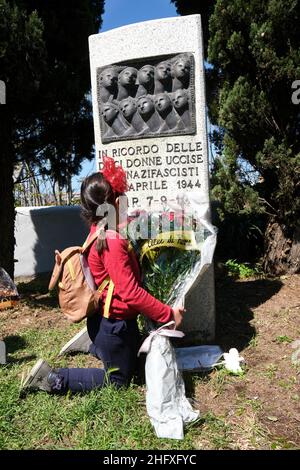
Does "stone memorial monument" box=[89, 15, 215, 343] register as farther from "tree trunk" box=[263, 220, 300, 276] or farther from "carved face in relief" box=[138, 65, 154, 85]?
"tree trunk" box=[263, 220, 300, 276]

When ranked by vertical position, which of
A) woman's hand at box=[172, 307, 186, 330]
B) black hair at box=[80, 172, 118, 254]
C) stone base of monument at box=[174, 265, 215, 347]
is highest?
black hair at box=[80, 172, 118, 254]

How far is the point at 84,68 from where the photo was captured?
5.28 m

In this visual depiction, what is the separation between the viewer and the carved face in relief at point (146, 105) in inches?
143

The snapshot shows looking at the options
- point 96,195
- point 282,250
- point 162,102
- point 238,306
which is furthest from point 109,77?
point 282,250

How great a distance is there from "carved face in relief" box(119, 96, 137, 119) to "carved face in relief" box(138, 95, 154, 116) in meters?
0.07

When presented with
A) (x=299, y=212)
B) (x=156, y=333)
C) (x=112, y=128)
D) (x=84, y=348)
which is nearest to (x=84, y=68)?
(x=112, y=128)

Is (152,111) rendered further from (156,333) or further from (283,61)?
(156,333)

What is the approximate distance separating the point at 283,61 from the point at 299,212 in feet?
4.87

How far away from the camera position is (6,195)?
5074 mm

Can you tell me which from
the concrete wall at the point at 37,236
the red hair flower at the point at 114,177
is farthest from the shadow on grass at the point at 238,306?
the concrete wall at the point at 37,236

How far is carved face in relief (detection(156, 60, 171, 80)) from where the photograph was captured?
354 centimetres

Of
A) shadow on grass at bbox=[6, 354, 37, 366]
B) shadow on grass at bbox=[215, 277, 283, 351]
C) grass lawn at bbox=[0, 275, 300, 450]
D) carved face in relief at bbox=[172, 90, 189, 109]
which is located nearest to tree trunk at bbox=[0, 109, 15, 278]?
grass lawn at bbox=[0, 275, 300, 450]

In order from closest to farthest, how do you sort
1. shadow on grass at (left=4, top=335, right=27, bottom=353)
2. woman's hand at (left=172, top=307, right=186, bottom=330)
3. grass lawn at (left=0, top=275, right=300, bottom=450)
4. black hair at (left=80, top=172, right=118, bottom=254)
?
grass lawn at (left=0, top=275, right=300, bottom=450) < black hair at (left=80, top=172, right=118, bottom=254) < woman's hand at (left=172, top=307, right=186, bottom=330) < shadow on grass at (left=4, top=335, right=27, bottom=353)

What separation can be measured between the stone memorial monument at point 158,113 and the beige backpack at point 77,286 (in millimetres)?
998
